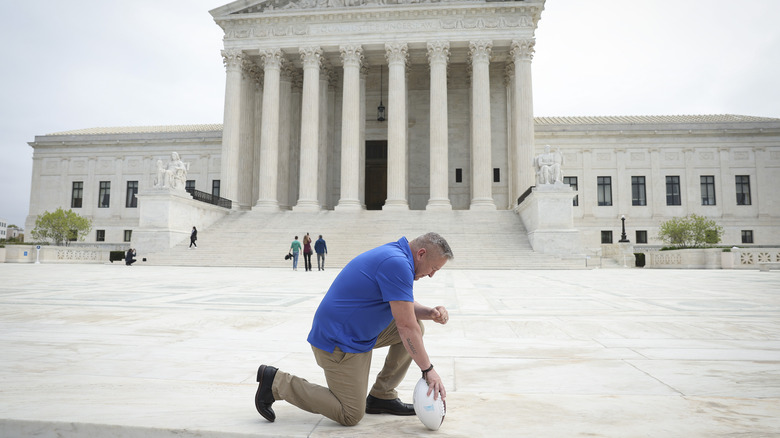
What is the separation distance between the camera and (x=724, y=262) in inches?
977

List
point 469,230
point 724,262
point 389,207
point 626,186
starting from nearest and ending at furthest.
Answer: point 724,262 → point 469,230 → point 389,207 → point 626,186

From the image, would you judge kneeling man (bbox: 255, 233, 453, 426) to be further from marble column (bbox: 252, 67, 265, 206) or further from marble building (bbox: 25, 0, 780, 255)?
marble column (bbox: 252, 67, 265, 206)

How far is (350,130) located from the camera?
116 ft

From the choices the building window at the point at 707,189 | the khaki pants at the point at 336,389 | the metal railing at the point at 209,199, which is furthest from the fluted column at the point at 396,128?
the khaki pants at the point at 336,389

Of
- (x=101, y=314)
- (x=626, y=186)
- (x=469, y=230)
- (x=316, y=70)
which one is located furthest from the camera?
(x=626, y=186)

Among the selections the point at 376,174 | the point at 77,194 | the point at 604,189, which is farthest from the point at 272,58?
the point at 604,189

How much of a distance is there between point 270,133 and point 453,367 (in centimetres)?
3372

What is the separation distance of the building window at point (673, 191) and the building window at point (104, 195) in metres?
50.5

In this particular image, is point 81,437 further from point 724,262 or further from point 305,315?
point 724,262

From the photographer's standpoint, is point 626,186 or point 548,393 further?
point 626,186

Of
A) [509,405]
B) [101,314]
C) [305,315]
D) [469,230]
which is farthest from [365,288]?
[469,230]

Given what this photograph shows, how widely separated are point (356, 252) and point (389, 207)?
27.6ft

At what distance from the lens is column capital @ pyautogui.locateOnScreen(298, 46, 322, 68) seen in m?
36.3

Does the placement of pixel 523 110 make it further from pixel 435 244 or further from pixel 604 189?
pixel 435 244
